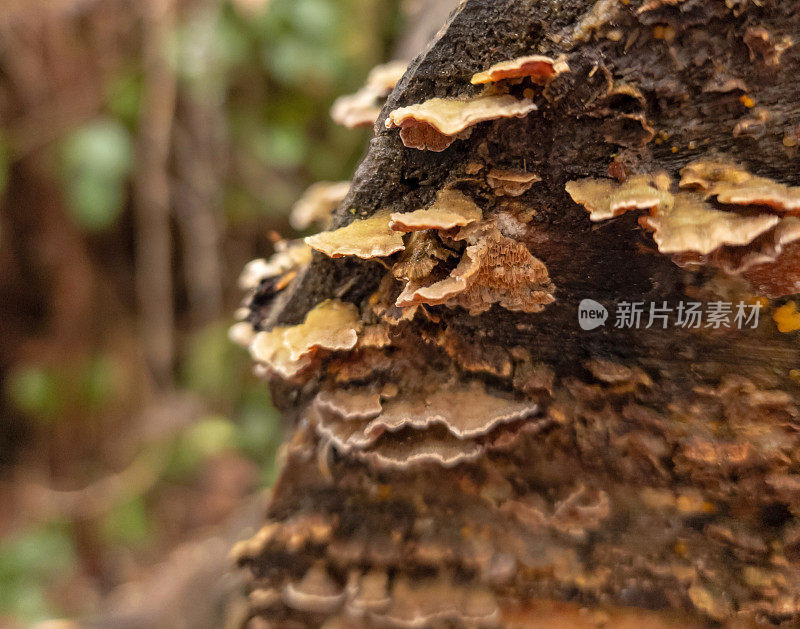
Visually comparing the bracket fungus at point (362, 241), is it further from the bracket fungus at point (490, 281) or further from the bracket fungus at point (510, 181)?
the bracket fungus at point (510, 181)

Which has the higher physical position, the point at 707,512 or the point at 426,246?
the point at 426,246

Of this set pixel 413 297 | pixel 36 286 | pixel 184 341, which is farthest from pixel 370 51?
pixel 413 297

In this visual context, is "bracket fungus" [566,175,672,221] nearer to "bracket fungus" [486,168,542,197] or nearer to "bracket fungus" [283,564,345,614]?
"bracket fungus" [486,168,542,197]

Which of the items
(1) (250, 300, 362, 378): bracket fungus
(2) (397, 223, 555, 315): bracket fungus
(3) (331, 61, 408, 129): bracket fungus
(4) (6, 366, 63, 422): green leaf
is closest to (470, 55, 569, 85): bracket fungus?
(2) (397, 223, 555, 315): bracket fungus

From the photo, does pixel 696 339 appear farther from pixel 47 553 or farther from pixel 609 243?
pixel 47 553

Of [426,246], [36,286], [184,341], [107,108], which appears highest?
[107,108]

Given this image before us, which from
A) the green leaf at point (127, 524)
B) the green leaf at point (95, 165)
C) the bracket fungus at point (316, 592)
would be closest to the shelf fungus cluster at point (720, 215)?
the bracket fungus at point (316, 592)
